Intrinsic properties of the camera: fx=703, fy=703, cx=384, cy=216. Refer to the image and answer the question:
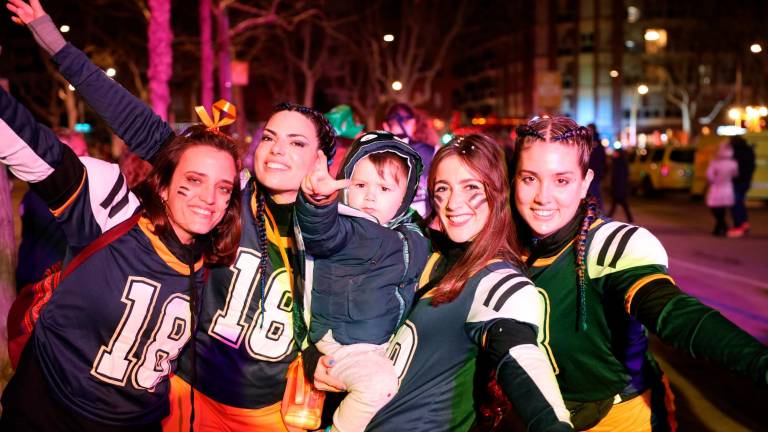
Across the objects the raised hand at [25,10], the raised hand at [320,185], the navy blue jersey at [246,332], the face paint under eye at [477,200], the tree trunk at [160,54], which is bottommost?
the navy blue jersey at [246,332]

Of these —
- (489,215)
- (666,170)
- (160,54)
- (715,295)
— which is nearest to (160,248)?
(489,215)

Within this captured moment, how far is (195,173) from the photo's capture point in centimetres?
273

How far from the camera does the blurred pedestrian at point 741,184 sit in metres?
15.0

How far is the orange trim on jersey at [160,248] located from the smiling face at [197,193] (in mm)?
104

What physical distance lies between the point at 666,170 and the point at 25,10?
26.2 meters

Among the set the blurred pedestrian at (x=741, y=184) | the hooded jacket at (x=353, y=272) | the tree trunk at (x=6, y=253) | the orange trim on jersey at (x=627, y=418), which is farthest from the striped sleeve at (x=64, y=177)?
the blurred pedestrian at (x=741, y=184)

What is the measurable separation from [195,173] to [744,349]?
6.55 feet

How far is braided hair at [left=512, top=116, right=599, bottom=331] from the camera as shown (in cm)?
259

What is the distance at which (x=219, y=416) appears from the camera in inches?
114

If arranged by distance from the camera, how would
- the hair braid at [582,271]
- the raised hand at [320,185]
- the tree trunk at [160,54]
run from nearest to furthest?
the raised hand at [320,185] → the hair braid at [582,271] → the tree trunk at [160,54]

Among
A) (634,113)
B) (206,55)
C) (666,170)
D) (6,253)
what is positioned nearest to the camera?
(6,253)

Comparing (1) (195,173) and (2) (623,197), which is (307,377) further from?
(2) (623,197)

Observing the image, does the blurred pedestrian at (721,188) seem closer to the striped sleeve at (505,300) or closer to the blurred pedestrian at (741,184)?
the blurred pedestrian at (741,184)

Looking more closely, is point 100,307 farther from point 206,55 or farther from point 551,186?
point 206,55
